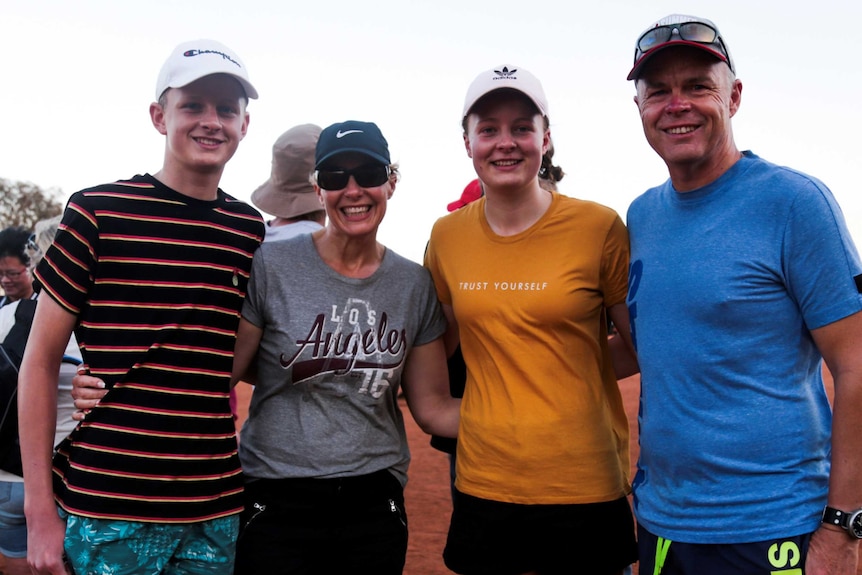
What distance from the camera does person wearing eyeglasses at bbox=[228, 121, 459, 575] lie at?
293cm

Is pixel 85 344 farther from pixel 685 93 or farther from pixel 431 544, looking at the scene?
pixel 431 544

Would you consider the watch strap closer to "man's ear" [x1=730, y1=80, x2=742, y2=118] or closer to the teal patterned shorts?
"man's ear" [x1=730, y1=80, x2=742, y2=118]

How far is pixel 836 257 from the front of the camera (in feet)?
7.64

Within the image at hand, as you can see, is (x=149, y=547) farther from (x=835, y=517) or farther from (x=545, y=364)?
(x=835, y=517)

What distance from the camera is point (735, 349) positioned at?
8.13 feet

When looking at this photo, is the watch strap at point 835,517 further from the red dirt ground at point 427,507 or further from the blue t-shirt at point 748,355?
the red dirt ground at point 427,507

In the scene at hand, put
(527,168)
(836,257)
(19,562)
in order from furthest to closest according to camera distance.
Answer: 1. (19,562)
2. (527,168)
3. (836,257)

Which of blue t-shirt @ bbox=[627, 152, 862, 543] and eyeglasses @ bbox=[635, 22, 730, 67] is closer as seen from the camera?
blue t-shirt @ bbox=[627, 152, 862, 543]

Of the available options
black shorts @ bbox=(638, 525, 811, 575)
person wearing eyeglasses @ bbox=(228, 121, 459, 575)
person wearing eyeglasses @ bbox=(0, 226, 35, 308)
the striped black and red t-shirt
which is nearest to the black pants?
person wearing eyeglasses @ bbox=(228, 121, 459, 575)

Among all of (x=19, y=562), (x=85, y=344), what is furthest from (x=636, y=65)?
(x=19, y=562)

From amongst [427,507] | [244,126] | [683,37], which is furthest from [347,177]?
[427,507]

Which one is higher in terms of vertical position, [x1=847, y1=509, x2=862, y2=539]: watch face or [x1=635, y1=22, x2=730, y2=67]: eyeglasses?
[x1=635, y1=22, x2=730, y2=67]: eyeglasses

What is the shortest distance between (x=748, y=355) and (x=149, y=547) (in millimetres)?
2126

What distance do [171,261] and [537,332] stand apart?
142 centimetres
